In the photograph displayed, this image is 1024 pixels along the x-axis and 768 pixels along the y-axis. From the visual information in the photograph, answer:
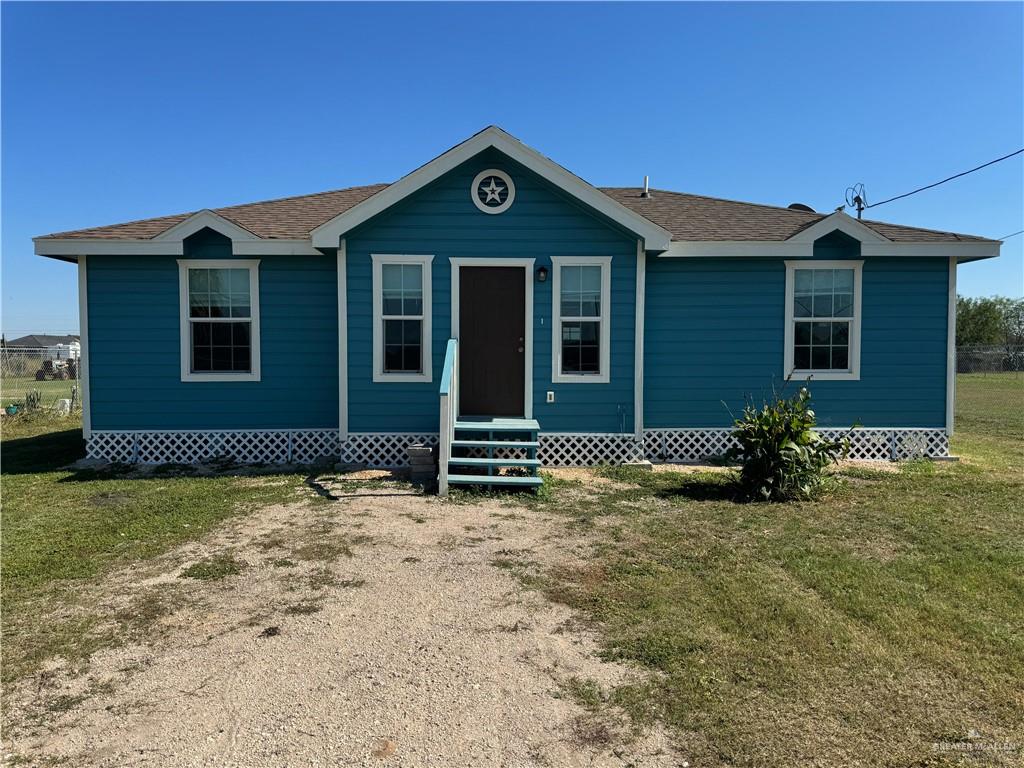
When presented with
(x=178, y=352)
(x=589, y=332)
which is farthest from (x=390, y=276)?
(x=178, y=352)

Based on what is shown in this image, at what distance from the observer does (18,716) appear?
279cm

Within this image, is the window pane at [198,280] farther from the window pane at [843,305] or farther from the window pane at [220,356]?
the window pane at [843,305]

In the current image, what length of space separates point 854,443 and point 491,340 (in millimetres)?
5530

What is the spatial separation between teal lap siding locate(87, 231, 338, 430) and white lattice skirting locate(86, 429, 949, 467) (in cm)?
17

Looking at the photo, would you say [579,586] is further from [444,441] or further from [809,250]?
[809,250]

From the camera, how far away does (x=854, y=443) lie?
9234 millimetres

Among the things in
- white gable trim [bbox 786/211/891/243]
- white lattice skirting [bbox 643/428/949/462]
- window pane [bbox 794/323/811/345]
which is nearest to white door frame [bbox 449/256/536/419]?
white lattice skirting [bbox 643/428/949/462]

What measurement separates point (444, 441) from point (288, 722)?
435cm

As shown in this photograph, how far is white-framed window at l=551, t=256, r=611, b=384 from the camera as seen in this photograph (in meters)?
8.54

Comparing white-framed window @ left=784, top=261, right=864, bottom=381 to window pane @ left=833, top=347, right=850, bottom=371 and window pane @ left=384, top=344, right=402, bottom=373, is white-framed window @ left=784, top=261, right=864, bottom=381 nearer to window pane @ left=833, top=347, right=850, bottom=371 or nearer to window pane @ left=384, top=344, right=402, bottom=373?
window pane @ left=833, top=347, right=850, bottom=371

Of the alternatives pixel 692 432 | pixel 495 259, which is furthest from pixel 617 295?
pixel 692 432

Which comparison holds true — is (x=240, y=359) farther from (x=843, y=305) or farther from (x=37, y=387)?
(x=37, y=387)

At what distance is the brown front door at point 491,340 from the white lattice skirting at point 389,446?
735 millimetres

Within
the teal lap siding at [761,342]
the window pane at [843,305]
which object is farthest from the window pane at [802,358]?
the window pane at [843,305]
